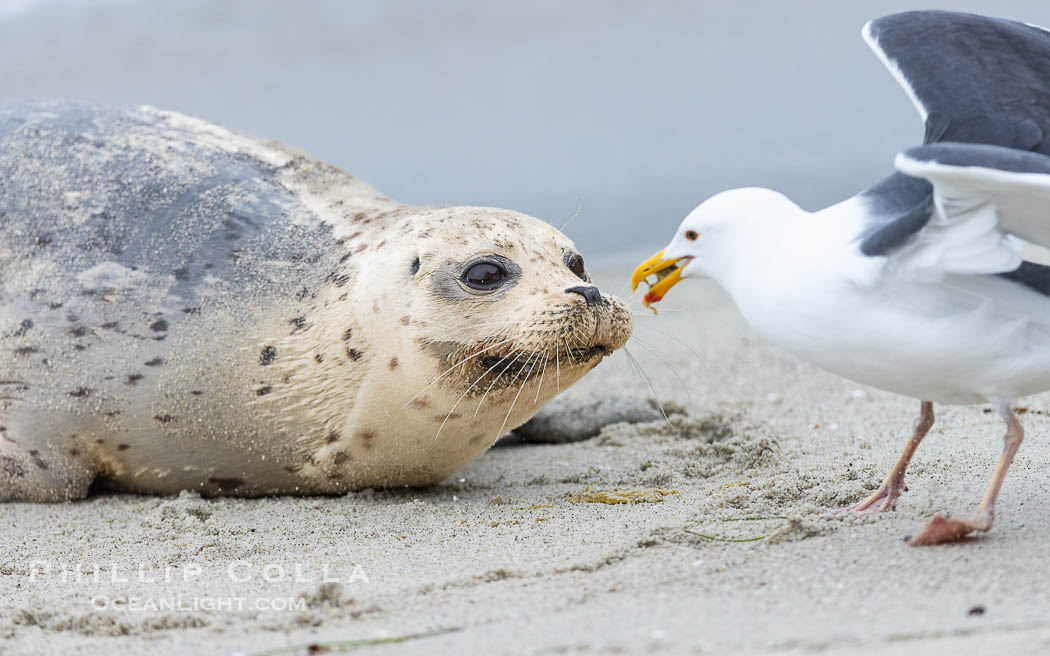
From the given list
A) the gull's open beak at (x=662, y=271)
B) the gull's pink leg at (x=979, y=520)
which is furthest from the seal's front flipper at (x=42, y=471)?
the gull's pink leg at (x=979, y=520)

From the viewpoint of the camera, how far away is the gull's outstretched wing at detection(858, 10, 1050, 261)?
3148 mm

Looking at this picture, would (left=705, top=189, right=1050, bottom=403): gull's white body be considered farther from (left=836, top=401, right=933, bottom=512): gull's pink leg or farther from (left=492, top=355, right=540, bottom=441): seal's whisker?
(left=492, top=355, right=540, bottom=441): seal's whisker

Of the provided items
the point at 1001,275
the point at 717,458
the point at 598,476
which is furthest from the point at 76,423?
the point at 1001,275

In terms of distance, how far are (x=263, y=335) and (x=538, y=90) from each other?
31.3 ft

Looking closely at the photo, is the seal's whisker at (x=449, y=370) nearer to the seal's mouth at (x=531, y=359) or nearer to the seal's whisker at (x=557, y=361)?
the seal's mouth at (x=531, y=359)

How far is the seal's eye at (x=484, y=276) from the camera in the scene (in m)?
4.19

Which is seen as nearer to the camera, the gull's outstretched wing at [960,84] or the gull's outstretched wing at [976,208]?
the gull's outstretched wing at [976,208]

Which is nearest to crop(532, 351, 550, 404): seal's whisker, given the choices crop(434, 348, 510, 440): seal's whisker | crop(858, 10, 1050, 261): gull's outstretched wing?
crop(434, 348, 510, 440): seal's whisker

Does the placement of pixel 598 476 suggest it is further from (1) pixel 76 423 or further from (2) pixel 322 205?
(1) pixel 76 423

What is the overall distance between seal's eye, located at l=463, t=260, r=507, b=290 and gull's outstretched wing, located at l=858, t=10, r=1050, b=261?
4.59ft

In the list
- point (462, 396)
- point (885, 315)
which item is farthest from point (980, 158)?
point (462, 396)

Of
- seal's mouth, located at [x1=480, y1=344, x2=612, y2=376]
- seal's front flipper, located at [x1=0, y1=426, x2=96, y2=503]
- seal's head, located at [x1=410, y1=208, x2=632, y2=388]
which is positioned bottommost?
A: seal's front flipper, located at [x1=0, y1=426, x2=96, y2=503]

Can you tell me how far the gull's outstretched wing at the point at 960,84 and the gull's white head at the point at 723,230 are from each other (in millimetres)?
260

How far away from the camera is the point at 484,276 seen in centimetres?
420
